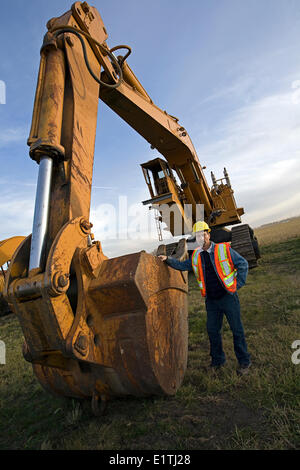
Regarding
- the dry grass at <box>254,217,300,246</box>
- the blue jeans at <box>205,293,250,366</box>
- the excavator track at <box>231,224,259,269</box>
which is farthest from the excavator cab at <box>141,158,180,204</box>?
the dry grass at <box>254,217,300,246</box>

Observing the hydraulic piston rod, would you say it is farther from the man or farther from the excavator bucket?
the man

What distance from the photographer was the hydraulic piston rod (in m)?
2.27

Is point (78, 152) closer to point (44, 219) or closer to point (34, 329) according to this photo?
point (44, 219)

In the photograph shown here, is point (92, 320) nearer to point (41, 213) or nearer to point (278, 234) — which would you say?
point (41, 213)

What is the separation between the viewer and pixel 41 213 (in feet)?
7.96

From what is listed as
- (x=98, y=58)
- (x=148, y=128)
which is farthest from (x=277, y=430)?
(x=148, y=128)

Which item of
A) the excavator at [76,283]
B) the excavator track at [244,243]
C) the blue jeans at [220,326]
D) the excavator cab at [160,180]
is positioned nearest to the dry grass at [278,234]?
the excavator track at [244,243]

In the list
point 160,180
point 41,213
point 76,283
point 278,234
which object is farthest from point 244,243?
point 278,234

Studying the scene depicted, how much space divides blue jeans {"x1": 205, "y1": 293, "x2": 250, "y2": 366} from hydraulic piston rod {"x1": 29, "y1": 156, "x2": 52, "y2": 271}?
88.9 inches

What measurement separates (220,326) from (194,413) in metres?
1.17

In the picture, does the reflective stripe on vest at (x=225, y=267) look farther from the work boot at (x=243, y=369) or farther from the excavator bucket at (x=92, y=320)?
the excavator bucket at (x=92, y=320)

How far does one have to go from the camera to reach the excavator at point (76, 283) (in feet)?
7.14

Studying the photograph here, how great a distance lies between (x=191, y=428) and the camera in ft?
7.93
